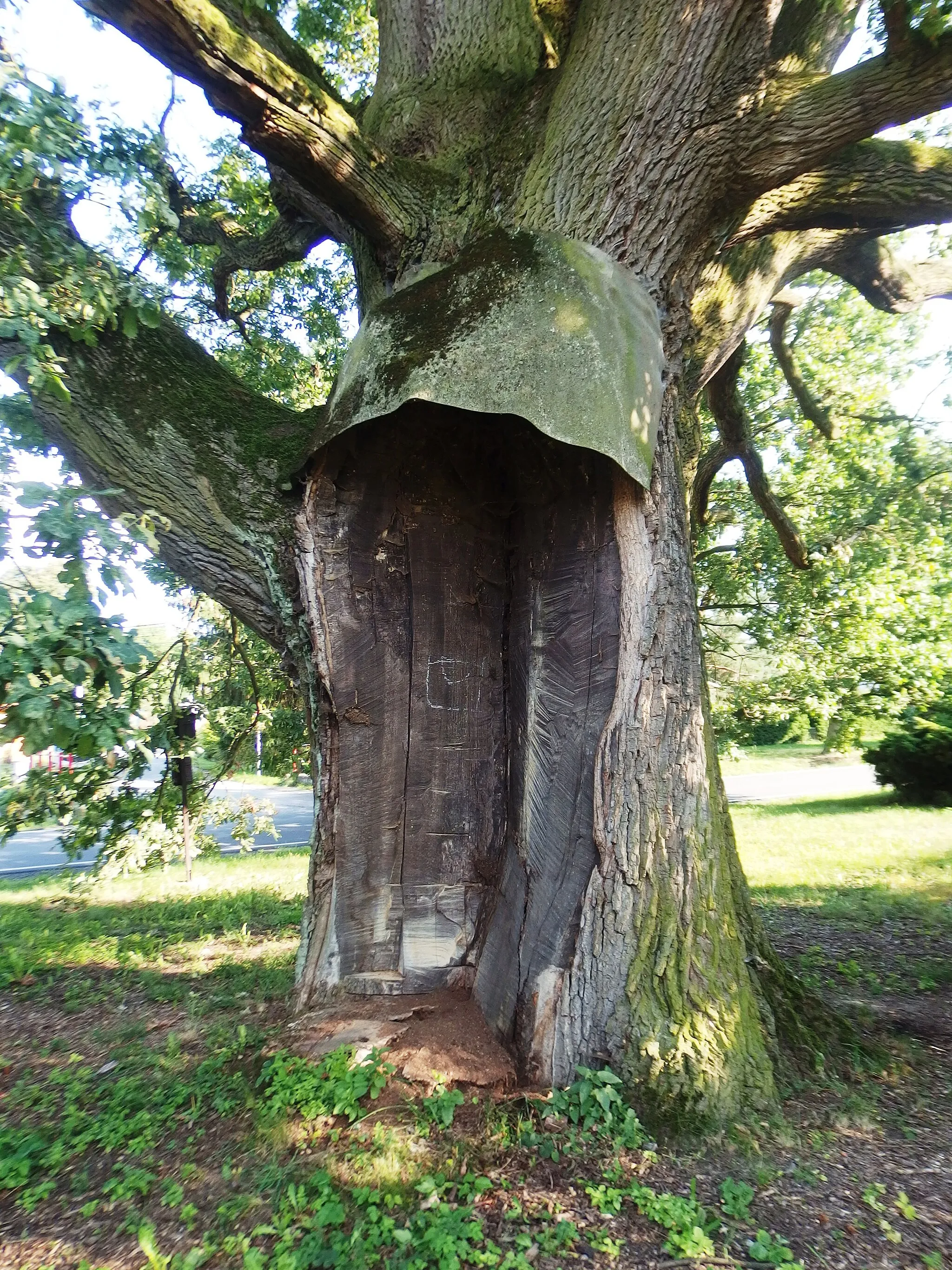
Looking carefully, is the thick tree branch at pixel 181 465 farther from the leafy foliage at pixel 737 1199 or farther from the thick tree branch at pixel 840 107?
the leafy foliage at pixel 737 1199

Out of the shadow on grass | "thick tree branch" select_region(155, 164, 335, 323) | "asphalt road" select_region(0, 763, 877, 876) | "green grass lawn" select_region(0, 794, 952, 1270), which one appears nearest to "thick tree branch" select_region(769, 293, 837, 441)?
"thick tree branch" select_region(155, 164, 335, 323)

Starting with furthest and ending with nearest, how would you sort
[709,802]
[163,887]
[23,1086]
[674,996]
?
[163,887]
[23,1086]
[709,802]
[674,996]

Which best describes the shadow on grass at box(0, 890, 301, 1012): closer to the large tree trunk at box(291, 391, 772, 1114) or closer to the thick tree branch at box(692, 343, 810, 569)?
the large tree trunk at box(291, 391, 772, 1114)

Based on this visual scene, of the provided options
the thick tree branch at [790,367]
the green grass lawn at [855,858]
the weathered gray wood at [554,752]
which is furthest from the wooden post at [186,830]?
the thick tree branch at [790,367]

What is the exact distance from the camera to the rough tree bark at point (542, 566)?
3.04 m

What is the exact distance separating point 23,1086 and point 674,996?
2.84m

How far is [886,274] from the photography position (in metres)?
4.80

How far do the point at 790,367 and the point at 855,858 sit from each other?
19.3 ft

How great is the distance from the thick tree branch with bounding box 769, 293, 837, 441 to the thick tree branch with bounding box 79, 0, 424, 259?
390cm

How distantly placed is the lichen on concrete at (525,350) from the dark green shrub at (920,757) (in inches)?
505

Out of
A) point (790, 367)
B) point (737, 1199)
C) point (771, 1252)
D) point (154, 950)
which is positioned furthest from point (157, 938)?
point (790, 367)

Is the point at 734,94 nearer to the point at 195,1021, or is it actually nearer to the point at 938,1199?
the point at 938,1199

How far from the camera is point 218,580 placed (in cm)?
354

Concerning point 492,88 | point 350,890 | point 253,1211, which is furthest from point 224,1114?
point 492,88
